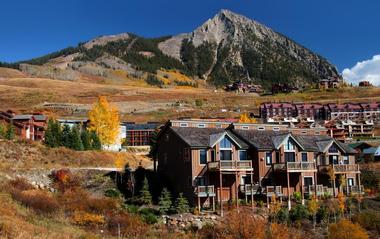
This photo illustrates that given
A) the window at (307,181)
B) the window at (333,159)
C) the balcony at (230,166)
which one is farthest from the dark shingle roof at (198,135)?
the window at (333,159)

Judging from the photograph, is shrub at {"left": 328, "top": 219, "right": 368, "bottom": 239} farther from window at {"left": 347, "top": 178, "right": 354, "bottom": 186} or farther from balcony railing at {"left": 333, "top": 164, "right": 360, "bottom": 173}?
window at {"left": 347, "top": 178, "right": 354, "bottom": 186}

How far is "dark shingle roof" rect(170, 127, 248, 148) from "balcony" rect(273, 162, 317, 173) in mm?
3527

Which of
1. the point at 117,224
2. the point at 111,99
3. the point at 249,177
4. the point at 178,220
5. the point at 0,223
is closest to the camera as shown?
the point at 0,223

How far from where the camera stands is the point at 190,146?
136 ft

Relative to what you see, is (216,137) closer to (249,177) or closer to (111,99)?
(249,177)

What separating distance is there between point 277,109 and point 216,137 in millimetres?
95332

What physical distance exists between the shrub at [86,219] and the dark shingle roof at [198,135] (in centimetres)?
1257

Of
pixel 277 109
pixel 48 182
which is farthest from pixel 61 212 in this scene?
pixel 277 109

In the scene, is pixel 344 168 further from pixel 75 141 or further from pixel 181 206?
pixel 75 141

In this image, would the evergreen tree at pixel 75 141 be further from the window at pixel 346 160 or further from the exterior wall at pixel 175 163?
the window at pixel 346 160

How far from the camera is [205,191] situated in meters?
40.5

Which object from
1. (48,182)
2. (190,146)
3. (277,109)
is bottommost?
(48,182)

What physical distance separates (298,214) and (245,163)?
6.92m

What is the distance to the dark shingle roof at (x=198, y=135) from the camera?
42375 millimetres
